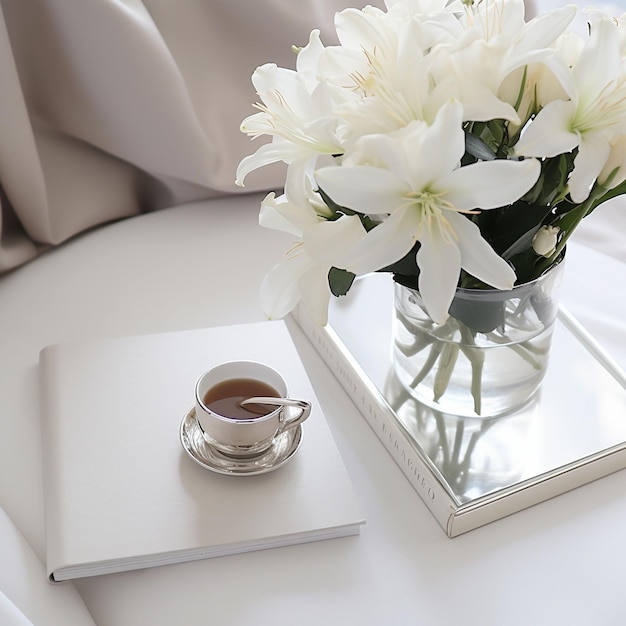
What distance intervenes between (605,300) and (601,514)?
0.29 metres

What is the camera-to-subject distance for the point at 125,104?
39.4 inches

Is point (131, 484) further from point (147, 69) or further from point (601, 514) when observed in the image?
point (147, 69)

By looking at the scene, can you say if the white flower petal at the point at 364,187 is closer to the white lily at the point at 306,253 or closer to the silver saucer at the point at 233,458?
the white lily at the point at 306,253

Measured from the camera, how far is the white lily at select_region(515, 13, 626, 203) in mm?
508

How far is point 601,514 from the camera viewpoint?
27.6 inches

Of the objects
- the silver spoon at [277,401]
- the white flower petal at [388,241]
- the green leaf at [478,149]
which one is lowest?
the silver spoon at [277,401]

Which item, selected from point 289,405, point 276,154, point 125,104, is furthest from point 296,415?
point 125,104

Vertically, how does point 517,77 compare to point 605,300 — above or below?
above

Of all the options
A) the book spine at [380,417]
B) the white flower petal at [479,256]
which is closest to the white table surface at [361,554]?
the book spine at [380,417]

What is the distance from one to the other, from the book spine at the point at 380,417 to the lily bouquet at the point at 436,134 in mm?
196

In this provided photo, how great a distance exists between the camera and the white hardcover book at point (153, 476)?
2.12 ft

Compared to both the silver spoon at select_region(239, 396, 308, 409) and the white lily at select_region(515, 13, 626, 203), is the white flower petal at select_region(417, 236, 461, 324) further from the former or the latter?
the silver spoon at select_region(239, 396, 308, 409)

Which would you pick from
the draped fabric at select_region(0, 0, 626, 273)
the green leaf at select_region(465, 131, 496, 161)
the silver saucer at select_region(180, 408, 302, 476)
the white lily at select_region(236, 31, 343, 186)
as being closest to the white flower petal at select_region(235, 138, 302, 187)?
the white lily at select_region(236, 31, 343, 186)

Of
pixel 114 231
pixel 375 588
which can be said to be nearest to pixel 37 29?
pixel 114 231
